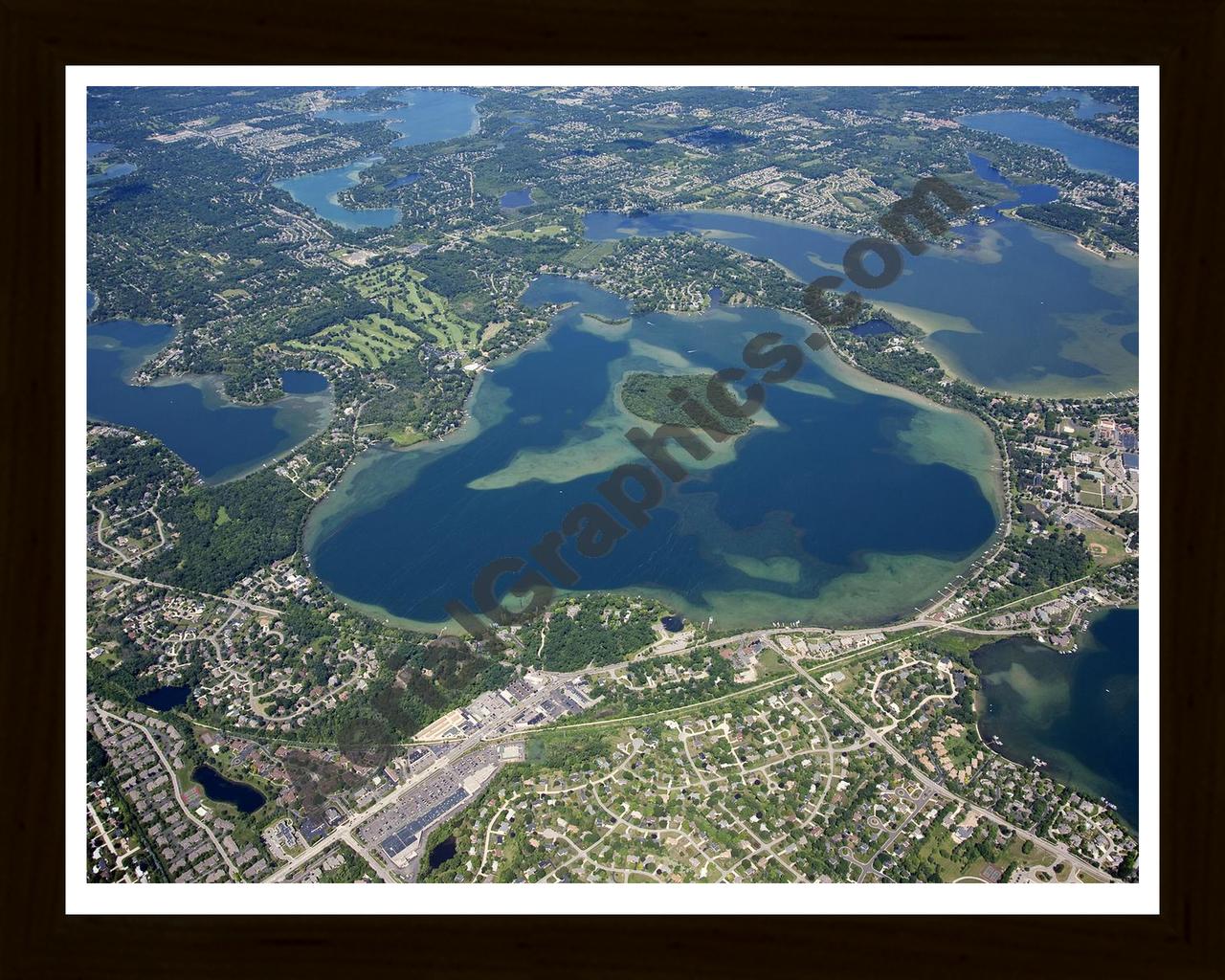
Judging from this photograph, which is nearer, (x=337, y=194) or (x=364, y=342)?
(x=364, y=342)

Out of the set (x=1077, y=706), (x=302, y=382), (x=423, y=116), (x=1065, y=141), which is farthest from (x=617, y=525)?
(x=423, y=116)

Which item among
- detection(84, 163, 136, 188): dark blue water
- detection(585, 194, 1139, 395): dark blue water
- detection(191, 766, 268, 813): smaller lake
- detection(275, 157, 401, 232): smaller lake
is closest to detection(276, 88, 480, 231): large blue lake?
detection(275, 157, 401, 232): smaller lake

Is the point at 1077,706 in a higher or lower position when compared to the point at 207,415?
lower

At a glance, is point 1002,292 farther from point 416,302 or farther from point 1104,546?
point 416,302

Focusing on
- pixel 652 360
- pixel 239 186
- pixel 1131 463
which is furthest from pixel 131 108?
pixel 1131 463

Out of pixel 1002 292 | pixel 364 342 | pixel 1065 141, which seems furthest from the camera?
pixel 1065 141

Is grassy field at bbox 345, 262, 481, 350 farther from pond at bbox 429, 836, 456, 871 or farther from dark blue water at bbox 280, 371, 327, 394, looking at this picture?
pond at bbox 429, 836, 456, 871
